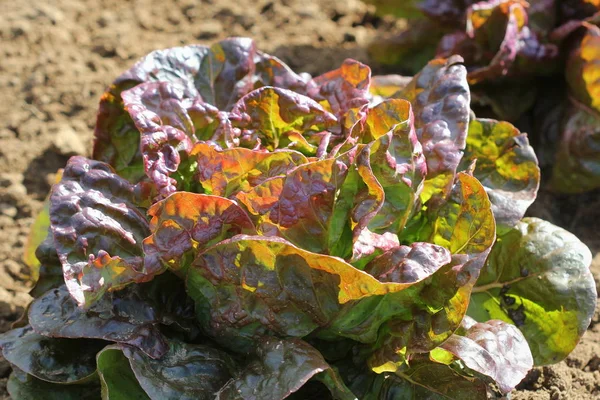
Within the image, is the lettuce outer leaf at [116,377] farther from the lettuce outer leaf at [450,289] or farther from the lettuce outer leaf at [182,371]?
the lettuce outer leaf at [450,289]

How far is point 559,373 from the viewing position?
3.81 m

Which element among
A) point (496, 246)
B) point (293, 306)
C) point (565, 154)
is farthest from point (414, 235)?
point (565, 154)

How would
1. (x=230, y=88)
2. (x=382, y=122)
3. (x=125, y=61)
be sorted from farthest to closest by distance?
(x=125, y=61) < (x=230, y=88) < (x=382, y=122)

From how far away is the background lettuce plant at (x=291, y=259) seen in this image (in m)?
2.98

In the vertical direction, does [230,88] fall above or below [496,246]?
above

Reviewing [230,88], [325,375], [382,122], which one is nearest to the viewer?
[325,375]

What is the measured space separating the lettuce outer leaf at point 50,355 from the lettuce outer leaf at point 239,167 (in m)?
A: 0.91

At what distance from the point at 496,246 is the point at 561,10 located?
2.16 m

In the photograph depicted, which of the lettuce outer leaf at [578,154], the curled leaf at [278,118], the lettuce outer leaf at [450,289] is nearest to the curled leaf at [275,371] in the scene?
the lettuce outer leaf at [450,289]

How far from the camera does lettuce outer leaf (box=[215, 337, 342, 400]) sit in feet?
9.46

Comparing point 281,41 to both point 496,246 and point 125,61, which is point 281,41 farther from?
point 496,246

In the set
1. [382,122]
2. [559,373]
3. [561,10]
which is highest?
[382,122]

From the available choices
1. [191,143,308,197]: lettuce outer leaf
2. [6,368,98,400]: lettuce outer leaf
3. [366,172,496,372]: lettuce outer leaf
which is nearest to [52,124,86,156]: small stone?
[6,368,98,400]: lettuce outer leaf

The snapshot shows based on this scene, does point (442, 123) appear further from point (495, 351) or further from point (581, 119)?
point (581, 119)
